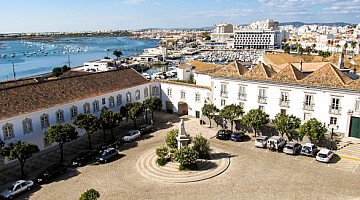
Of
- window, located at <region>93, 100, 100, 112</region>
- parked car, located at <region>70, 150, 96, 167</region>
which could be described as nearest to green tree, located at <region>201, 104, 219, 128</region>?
window, located at <region>93, 100, 100, 112</region>

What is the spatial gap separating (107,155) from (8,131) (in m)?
11.2

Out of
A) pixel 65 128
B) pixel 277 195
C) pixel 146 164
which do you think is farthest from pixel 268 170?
pixel 65 128

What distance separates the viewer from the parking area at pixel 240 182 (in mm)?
27516

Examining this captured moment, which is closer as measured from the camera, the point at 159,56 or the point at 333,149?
the point at 333,149

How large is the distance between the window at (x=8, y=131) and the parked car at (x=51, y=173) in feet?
21.9

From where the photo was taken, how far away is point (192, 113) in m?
53.1

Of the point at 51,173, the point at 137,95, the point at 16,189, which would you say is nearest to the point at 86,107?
the point at 137,95

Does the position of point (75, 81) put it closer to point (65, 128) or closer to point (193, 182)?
point (65, 128)

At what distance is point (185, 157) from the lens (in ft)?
103

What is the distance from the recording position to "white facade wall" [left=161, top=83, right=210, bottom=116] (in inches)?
2005

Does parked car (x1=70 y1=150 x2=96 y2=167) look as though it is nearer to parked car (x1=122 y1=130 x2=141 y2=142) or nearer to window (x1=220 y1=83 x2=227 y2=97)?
parked car (x1=122 y1=130 x2=141 y2=142)

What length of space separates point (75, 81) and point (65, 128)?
12560mm

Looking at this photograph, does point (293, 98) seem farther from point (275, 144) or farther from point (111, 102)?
point (111, 102)

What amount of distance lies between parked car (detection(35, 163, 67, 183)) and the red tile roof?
27.2 ft
